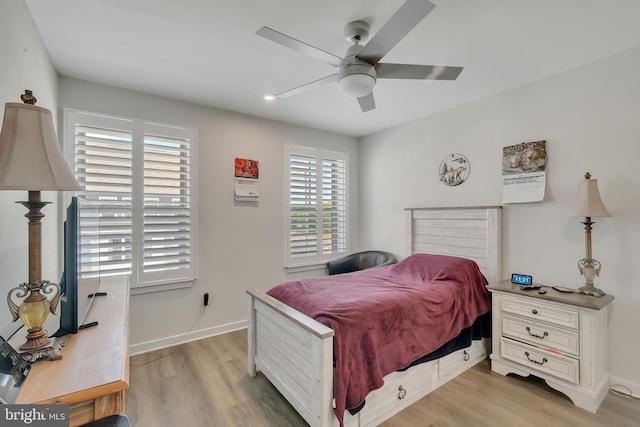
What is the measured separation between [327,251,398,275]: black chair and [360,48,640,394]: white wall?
38.8 inches

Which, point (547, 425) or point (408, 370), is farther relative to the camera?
point (408, 370)

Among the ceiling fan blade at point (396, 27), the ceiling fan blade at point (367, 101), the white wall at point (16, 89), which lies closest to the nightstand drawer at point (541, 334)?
the ceiling fan blade at point (367, 101)

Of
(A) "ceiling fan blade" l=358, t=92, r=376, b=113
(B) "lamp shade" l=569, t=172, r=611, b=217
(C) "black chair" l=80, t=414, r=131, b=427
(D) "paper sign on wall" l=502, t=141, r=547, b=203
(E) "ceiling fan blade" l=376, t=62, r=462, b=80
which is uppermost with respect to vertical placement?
(E) "ceiling fan blade" l=376, t=62, r=462, b=80

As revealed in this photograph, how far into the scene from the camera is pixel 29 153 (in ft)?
3.30

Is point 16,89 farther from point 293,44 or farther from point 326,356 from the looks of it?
point 326,356

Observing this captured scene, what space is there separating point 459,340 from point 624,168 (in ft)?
6.17

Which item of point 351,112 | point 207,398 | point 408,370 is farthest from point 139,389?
point 351,112

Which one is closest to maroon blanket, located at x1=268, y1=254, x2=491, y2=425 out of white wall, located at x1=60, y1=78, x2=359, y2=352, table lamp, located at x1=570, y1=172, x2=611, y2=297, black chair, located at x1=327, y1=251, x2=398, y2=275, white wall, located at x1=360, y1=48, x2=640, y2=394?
white wall, located at x1=360, y1=48, x2=640, y2=394

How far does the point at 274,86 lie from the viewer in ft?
9.15

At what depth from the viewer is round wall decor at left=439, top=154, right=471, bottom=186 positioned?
327cm

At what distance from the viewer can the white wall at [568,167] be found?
222 centimetres

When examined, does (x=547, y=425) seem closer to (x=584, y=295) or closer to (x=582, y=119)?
(x=584, y=295)

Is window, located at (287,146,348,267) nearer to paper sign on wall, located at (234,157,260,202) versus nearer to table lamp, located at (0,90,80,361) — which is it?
paper sign on wall, located at (234,157,260,202)

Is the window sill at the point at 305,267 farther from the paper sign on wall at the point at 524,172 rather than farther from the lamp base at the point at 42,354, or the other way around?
the lamp base at the point at 42,354
